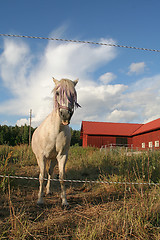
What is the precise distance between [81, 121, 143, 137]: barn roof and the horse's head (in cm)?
2483

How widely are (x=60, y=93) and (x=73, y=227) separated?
91.6 inches

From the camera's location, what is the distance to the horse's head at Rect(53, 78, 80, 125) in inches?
137

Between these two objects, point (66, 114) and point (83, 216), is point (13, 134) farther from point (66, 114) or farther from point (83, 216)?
point (83, 216)

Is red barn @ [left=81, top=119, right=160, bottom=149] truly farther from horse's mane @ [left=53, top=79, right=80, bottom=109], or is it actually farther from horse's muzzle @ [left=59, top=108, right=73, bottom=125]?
horse's muzzle @ [left=59, top=108, right=73, bottom=125]

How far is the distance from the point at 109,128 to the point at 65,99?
2753cm

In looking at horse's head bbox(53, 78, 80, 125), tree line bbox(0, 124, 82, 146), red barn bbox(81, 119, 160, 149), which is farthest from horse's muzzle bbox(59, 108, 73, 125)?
tree line bbox(0, 124, 82, 146)

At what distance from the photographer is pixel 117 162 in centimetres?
842

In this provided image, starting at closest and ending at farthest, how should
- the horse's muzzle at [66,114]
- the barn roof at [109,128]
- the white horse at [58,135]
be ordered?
the horse's muzzle at [66,114]
the white horse at [58,135]
the barn roof at [109,128]

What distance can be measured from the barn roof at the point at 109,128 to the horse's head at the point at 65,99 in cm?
2483

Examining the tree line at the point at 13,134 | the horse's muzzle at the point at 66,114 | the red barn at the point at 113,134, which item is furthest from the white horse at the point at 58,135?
the tree line at the point at 13,134

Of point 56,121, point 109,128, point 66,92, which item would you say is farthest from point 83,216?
point 109,128

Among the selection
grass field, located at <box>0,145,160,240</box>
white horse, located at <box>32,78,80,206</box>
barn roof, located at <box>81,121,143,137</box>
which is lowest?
grass field, located at <box>0,145,160,240</box>

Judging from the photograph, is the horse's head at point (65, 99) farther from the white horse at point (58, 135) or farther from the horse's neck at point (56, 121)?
the horse's neck at point (56, 121)

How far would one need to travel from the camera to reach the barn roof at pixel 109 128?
29.1m
